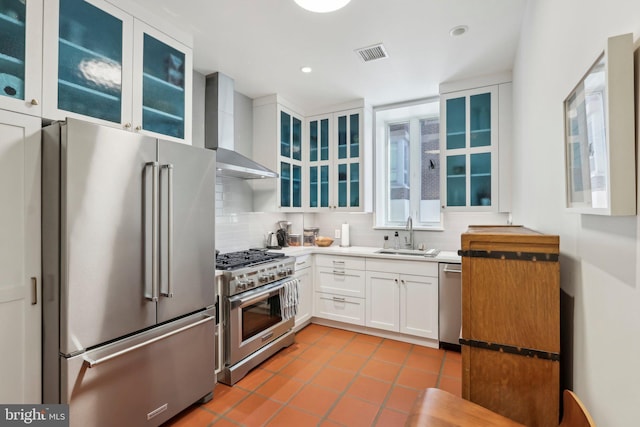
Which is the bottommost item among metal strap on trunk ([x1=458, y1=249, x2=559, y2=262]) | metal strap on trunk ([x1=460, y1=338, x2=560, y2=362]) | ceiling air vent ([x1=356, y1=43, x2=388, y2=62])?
metal strap on trunk ([x1=460, y1=338, x2=560, y2=362])

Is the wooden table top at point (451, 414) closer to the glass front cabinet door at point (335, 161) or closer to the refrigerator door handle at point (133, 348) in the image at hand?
the refrigerator door handle at point (133, 348)

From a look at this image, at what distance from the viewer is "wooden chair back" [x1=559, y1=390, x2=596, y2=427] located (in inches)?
32.4

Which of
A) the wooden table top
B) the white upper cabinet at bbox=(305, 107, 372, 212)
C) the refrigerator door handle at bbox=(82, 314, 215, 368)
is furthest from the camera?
the white upper cabinet at bbox=(305, 107, 372, 212)

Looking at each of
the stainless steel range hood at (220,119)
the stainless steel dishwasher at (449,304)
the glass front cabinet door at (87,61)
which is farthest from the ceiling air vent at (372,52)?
the stainless steel dishwasher at (449,304)

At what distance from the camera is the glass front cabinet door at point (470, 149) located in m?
3.09

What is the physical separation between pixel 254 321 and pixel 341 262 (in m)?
1.24

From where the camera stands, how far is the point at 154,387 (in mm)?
1847

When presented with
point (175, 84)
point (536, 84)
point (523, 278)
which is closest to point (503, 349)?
point (523, 278)

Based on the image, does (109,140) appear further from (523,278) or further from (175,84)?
(523,278)

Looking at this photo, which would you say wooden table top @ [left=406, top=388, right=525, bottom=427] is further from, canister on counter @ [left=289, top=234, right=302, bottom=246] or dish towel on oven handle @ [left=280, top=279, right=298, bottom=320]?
canister on counter @ [left=289, top=234, right=302, bottom=246]

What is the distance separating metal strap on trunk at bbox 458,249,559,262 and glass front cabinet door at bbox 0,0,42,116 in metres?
2.23

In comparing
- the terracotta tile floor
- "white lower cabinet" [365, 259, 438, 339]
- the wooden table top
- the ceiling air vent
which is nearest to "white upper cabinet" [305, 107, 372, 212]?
"white lower cabinet" [365, 259, 438, 339]

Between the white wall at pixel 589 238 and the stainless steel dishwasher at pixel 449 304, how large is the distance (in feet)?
4.43

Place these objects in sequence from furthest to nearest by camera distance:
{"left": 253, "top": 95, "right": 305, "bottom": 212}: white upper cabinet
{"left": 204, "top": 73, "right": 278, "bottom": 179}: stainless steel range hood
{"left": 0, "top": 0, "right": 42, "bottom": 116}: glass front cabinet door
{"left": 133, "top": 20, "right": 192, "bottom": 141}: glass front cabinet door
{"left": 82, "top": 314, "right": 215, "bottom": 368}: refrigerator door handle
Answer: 1. {"left": 253, "top": 95, "right": 305, "bottom": 212}: white upper cabinet
2. {"left": 204, "top": 73, "right": 278, "bottom": 179}: stainless steel range hood
3. {"left": 133, "top": 20, "right": 192, "bottom": 141}: glass front cabinet door
4. {"left": 82, "top": 314, "right": 215, "bottom": 368}: refrigerator door handle
5. {"left": 0, "top": 0, "right": 42, "bottom": 116}: glass front cabinet door
